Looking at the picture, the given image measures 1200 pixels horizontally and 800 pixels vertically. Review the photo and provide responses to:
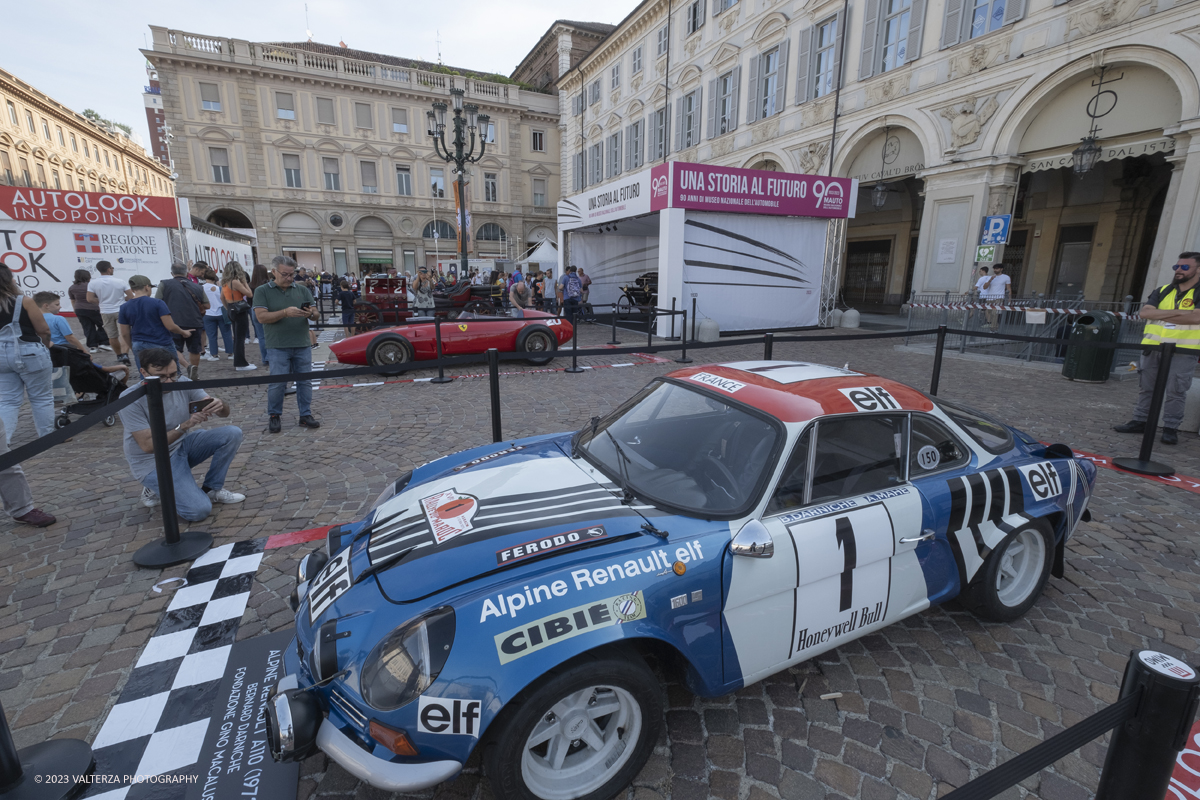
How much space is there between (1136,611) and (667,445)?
2.84m

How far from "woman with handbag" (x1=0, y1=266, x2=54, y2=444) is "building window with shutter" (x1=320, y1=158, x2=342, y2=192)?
39743mm

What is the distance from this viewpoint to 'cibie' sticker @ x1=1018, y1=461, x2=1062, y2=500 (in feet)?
9.20

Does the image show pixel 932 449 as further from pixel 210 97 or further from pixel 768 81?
pixel 210 97

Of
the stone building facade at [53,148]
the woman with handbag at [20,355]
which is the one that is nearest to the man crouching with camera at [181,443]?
the woman with handbag at [20,355]

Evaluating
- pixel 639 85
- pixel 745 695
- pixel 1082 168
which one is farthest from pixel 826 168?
pixel 745 695

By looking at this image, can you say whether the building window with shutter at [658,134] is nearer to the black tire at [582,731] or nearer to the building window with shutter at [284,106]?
the building window with shutter at [284,106]

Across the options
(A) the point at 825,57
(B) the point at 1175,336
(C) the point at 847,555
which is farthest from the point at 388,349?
(A) the point at 825,57

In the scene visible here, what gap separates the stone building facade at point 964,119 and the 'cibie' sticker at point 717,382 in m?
14.1

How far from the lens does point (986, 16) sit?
13.9 meters

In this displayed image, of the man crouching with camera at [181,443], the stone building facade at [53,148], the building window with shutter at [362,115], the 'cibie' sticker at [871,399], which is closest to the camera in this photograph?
the 'cibie' sticker at [871,399]

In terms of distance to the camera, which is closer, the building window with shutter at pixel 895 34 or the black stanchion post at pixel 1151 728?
the black stanchion post at pixel 1151 728

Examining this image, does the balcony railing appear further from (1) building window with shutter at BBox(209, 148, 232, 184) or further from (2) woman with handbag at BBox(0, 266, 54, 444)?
(2) woman with handbag at BBox(0, 266, 54, 444)

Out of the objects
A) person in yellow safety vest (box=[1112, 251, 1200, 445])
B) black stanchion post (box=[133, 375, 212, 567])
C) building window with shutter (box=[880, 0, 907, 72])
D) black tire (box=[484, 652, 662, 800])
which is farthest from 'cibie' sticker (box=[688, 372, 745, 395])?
building window with shutter (box=[880, 0, 907, 72])

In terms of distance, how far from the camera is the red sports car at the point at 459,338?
873 cm
